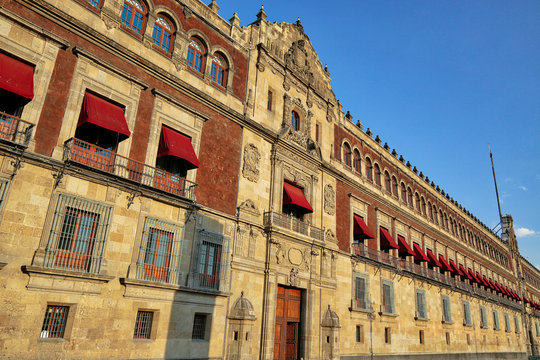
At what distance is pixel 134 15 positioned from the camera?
16.9m

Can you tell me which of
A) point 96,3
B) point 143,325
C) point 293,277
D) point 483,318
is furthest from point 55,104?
point 483,318

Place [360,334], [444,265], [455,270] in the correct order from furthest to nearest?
[455,270] → [444,265] → [360,334]

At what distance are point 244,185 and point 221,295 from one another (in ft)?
17.2

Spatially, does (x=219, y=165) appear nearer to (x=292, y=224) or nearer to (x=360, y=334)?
(x=292, y=224)

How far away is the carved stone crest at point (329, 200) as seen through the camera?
24.6m

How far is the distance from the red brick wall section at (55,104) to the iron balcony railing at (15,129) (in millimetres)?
313

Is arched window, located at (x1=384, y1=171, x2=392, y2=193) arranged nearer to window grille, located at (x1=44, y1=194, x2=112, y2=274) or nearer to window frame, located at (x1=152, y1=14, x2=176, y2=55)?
window frame, located at (x1=152, y1=14, x2=176, y2=55)

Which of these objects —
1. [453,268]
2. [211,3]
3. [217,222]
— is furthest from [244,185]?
[453,268]

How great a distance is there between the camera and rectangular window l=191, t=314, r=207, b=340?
16.3 m

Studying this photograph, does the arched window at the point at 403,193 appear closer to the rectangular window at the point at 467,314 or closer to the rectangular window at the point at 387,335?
the rectangular window at the point at 387,335

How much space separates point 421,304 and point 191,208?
22580 millimetres

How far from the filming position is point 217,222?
17828 mm

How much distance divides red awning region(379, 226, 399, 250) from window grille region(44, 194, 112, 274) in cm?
2024

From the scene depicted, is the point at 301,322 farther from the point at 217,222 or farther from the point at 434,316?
the point at 434,316
